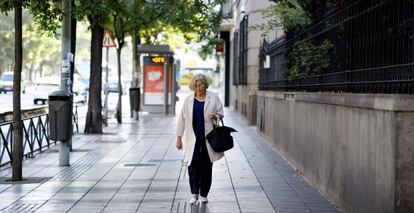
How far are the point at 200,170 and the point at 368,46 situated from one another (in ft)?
8.57

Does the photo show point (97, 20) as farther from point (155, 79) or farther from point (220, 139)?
point (155, 79)

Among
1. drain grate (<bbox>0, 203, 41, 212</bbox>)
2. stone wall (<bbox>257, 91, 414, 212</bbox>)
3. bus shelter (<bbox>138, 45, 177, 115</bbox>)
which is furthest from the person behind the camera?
bus shelter (<bbox>138, 45, 177, 115</bbox>)

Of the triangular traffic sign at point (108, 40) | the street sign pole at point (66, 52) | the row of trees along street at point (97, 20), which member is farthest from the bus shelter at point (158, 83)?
the street sign pole at point (66, 52)

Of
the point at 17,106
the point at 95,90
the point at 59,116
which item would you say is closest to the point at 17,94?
the point at 17,106

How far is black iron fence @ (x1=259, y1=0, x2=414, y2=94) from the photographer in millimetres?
6645

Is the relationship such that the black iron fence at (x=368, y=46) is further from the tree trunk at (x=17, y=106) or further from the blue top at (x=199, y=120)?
the tree trunk at (x=17, y=106)

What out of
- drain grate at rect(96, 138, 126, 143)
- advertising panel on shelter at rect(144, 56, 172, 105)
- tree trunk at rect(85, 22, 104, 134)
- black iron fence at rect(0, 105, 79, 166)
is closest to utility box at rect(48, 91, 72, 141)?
black iron fence at rect(0, 105, 79, 166)

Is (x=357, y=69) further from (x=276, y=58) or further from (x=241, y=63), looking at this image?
(x=241, y=63)

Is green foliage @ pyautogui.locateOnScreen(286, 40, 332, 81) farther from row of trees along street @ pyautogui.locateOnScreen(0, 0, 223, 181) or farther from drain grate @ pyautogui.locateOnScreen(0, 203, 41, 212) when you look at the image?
drain grate @ pyautogui.locateOnScreen(0, 203, 41, 212)

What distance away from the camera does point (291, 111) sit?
1287cm

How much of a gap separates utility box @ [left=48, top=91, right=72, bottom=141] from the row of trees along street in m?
1.45

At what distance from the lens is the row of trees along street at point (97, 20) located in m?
10.7

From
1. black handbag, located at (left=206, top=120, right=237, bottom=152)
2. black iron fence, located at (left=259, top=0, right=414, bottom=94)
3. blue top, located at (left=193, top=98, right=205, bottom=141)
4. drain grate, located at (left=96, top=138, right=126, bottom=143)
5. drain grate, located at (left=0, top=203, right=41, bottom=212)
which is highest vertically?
black iron fence, located at (left=259, top=0, right=414, bottom=94)

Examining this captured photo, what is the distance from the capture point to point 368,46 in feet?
25.8
